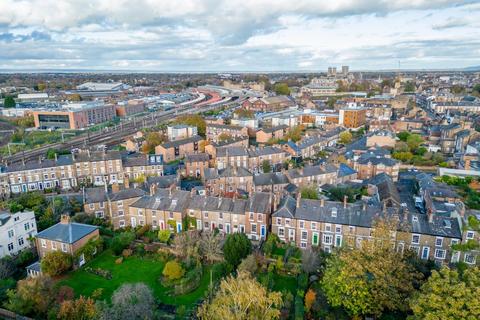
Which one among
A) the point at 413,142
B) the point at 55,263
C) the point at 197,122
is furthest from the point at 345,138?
the point at 55,263

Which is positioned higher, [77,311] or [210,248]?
[77,311]

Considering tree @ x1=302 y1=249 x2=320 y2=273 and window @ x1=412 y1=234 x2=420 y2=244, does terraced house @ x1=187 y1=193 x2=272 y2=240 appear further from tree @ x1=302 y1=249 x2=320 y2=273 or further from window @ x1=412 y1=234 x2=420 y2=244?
window @ x1=412 y1=234 x2=420 y2=244

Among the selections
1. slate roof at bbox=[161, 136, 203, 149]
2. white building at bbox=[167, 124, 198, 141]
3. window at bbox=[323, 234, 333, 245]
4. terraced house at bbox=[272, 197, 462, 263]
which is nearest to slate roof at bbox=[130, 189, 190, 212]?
terraced house at bbox=[272, 197, 462, 263]

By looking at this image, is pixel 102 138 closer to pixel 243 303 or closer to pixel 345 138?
pixel 345 138

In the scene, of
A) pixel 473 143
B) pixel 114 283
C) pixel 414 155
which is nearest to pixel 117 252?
pixel 114 283

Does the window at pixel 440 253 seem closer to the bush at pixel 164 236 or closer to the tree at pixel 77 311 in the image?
the bush at pixel 164 236

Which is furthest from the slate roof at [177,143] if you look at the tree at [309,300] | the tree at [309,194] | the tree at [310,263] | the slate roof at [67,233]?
the tree at [309,300]
